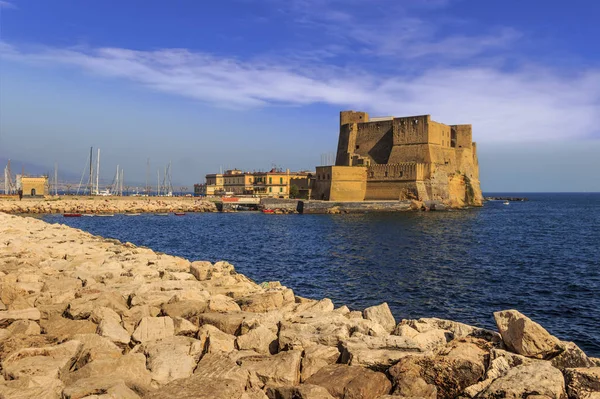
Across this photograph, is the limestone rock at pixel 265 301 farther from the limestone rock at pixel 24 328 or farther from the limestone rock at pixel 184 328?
the limestone rock at pixel 24 328

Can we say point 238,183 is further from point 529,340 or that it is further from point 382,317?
point 529,340

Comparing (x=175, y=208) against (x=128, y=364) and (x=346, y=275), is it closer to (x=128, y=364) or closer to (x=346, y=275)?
(x=346, y=275)

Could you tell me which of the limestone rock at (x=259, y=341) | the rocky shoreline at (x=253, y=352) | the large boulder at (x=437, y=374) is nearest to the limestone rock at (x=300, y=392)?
the rocky shoreline at (x=253, y=352)

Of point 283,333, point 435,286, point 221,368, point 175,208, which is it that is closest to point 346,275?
point 435,286

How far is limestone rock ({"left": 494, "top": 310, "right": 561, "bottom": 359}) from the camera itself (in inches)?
202

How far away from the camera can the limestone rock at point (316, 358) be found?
5137 mm

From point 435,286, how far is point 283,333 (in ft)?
30.4

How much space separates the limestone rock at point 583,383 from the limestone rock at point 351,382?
5.44 feet

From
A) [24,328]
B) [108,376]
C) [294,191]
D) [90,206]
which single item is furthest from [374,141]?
[108,376]

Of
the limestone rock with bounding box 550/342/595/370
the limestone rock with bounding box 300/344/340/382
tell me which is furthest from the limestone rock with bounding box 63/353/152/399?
the limestone rock with bounding box 550/342/595/370

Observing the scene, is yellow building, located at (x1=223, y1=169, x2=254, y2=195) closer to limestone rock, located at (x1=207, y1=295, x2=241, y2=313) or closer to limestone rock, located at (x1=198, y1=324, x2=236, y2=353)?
limestone rock, located at (x1=207, y1=295, x2=241, y2=313)

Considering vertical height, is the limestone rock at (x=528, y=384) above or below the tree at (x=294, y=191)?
below

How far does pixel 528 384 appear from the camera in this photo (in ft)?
14.6

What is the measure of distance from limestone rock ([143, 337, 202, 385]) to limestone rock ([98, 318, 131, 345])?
0.34m
